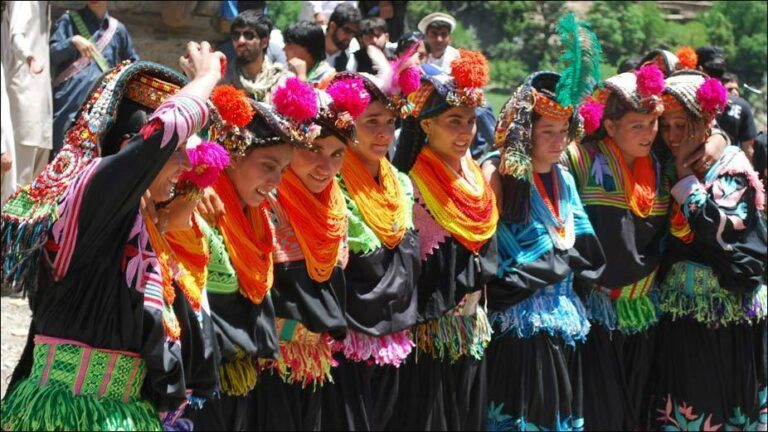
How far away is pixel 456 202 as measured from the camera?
571 centimetres

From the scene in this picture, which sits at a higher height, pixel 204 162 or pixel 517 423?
pixel 204 162

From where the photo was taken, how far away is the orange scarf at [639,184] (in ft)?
21.0

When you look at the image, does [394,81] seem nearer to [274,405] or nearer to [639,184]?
[274,405]

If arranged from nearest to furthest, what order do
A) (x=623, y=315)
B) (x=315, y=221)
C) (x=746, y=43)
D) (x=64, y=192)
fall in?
(x=64, y=192), (x=315, y=221), (x=623, y=315), (x=746, y=43)

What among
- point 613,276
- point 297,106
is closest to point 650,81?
point 613,276

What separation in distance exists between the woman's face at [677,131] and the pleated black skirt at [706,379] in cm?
97

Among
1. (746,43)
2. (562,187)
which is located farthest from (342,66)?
(746,43)

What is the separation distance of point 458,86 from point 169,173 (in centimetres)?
230

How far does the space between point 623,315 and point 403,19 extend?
4645 millimetres

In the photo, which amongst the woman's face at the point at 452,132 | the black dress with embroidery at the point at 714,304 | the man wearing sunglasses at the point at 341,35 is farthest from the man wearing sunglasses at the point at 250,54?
the black dress with embroidery at the point at 714,304

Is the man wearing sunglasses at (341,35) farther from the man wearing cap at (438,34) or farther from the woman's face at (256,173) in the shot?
the woman's face at (256,173)

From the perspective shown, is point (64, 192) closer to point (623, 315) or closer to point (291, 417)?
point (291, 417)

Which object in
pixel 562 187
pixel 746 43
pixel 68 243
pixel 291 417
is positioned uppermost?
pixel 68 243

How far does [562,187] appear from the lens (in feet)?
20.1
